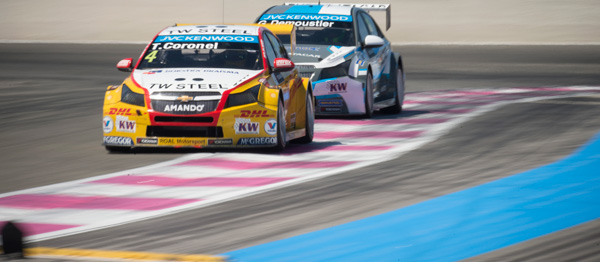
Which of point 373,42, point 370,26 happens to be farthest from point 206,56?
point 370,26

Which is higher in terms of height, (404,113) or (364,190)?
(364,190)

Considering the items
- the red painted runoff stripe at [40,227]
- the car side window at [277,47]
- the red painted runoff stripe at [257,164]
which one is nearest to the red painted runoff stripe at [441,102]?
the car side window at [277,47]

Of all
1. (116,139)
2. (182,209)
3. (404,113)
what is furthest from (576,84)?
(182,209)

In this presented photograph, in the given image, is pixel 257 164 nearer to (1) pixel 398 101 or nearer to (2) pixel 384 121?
(2) pixel 384 121

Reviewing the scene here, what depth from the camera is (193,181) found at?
891cm

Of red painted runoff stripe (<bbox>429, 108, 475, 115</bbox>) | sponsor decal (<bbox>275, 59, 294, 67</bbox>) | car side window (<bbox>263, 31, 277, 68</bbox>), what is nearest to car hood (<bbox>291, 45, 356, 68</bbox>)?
red painted runoff stripe (<bbox>429, 108, 475, 115</bbox>)

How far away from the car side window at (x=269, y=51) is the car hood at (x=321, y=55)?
196 cm

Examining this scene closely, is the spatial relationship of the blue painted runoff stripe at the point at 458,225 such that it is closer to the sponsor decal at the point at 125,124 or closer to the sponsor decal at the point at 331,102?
the sponsor decal at the point at 125,124

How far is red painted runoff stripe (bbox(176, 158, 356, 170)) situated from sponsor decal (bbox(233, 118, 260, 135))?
404mm

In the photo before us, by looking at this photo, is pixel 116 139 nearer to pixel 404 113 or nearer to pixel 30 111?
pixel 30 111

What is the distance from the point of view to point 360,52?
14359 mm

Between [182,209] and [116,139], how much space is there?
9.88 ft

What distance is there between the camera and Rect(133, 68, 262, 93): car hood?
10.5 meters

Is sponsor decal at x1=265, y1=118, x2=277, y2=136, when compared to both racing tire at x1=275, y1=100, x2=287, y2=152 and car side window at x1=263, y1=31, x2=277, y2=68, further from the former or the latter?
car side window at x1=263, y1=31, x2=277, y2=68
